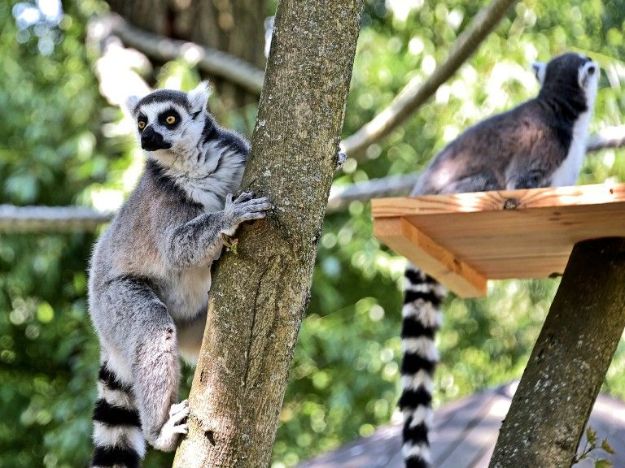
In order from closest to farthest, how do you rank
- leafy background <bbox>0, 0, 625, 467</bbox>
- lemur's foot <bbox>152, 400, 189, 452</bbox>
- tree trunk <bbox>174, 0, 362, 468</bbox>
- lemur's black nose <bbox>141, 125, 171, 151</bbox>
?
tree trunk <bbox>174, 0, 362, 468</bbox> < lemur's foot <bbox>152, 400, 189, 452</bbox> < lemur's black nose <bbox>141, 125, 171, 151</bbox> < leafy background <bbox>0, 0, 625, 467</bbox>

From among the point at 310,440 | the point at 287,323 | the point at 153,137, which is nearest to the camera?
the point at 287,323

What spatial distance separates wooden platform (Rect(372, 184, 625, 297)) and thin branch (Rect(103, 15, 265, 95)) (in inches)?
109

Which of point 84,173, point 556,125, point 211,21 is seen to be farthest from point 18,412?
point 556,125

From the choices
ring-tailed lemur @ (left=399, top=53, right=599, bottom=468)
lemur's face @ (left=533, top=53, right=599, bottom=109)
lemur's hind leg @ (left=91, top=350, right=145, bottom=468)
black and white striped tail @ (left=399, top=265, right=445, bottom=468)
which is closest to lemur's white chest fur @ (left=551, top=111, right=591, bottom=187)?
ring-tailed lemur @ (left=399, top=53, right=599, bottom=468)

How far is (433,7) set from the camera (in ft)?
26.2

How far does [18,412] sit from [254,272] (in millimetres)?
7222

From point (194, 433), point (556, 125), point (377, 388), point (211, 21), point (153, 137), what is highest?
point (211, 21)

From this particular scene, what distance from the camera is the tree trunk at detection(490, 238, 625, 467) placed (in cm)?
293

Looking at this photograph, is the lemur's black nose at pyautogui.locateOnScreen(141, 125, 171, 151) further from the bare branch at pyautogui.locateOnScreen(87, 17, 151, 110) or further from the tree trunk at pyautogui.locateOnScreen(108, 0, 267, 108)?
the tree trunk at pyautogui.locateOnScreen(108, 0, 267, 108)

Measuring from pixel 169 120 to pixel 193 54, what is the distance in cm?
295

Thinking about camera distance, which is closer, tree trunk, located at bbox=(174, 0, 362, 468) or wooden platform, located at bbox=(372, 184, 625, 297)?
tree trunk, located at bbox=(174, 0, 362, 468)

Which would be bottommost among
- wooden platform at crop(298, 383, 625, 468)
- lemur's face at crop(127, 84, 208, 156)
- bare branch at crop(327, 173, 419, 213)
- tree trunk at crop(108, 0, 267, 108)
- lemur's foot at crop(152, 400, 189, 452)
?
wooden platform at crop(298, 383, 625, 468)

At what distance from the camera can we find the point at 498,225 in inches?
134

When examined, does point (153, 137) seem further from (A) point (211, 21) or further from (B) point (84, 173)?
(A) point (211, 21)
